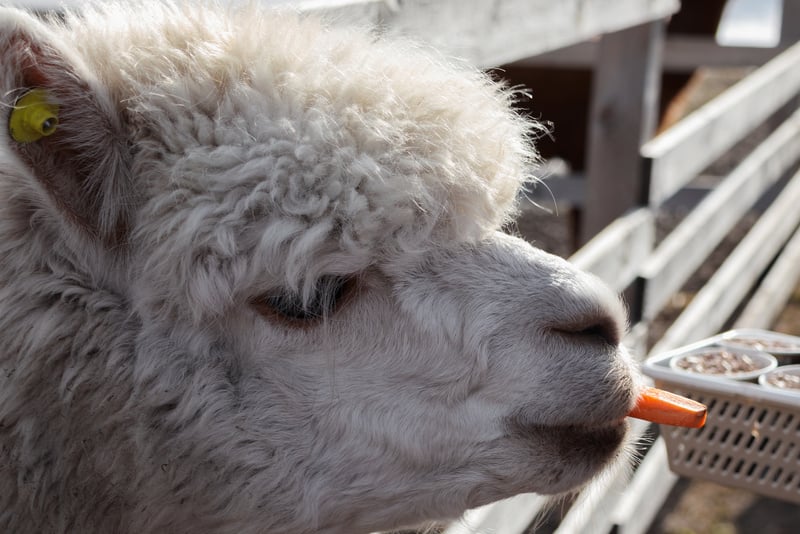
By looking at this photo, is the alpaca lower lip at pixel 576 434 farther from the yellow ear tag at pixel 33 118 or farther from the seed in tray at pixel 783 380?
the yellow ear tag at pixel 33 118

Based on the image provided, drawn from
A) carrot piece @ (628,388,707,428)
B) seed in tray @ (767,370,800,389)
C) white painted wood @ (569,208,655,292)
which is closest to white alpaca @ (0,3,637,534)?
carrot piece @ (628,388,707,428)

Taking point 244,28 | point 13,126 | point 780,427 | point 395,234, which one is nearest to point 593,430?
point 395,234

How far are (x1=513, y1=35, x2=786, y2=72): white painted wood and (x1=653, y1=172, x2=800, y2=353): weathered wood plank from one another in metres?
0.90

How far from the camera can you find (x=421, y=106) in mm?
1641

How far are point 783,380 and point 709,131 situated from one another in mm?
2382

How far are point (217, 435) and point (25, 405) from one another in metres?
0.32

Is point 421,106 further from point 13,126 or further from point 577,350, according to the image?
point 13,126

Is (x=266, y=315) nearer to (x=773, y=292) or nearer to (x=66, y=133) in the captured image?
(x=66, y=133)

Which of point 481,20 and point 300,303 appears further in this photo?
point 481,20

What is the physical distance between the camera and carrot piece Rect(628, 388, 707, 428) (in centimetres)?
175

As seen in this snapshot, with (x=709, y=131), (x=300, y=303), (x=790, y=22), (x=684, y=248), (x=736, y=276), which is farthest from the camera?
→ (x=790, y=22)

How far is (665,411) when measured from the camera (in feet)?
5.75

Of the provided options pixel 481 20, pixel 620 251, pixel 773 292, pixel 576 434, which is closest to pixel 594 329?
pixel 576 434

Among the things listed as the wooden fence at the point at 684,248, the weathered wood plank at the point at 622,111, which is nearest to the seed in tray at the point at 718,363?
the wooden fence at the point at 684,248
